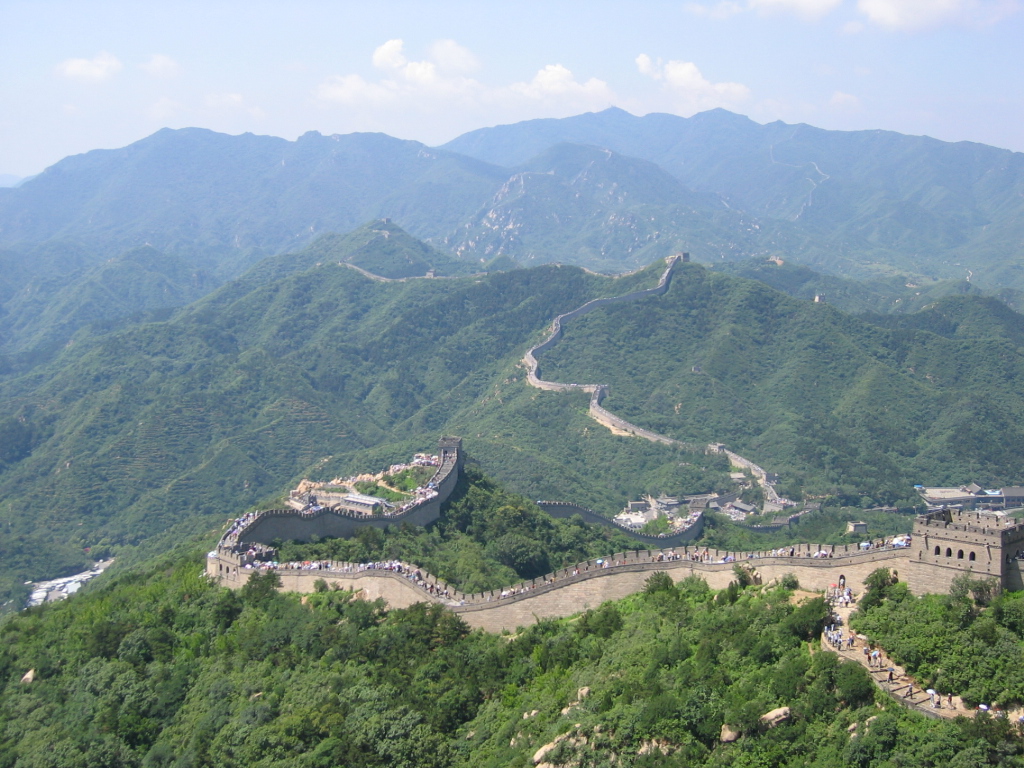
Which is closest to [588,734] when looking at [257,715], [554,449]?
[257,715]

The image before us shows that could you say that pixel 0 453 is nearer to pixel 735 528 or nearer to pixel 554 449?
pixel 554 449

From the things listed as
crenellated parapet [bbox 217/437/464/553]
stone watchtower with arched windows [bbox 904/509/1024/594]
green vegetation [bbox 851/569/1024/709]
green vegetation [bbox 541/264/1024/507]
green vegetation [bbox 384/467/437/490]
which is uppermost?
stone watchtower with arched windows [bbox 904/509/1024/594]

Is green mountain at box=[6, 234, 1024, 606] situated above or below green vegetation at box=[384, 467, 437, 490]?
below

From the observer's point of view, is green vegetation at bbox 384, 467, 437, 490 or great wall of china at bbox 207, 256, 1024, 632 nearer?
great wall of china at bbox 207, 256, 1024, 632

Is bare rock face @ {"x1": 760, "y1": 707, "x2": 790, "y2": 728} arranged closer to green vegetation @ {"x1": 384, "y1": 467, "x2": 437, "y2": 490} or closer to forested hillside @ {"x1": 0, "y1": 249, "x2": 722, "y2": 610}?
green vegetation @ {"x1": 384, "y1": 467, "x2": 437, "y2": 490}

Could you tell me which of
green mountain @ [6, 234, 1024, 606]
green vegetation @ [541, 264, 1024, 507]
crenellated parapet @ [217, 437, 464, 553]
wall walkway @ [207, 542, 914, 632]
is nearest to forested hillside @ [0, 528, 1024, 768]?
wall walkway @ [207, 542, 914, 632]

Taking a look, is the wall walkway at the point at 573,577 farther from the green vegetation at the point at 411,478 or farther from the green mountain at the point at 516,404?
the green mountain at the point at 516,404
